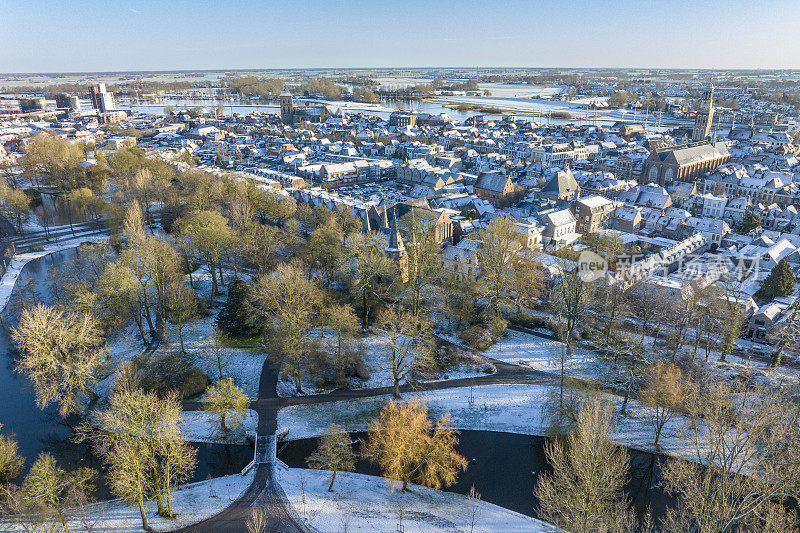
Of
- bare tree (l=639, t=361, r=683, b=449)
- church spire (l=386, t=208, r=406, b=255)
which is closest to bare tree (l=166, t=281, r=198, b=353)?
church spire (l=386, t=208, r=406, b=255)

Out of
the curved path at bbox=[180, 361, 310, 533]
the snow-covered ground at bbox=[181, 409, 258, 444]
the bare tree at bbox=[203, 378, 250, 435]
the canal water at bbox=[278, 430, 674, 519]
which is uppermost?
the bare tree at bbox=[203, 378, 250, 435]

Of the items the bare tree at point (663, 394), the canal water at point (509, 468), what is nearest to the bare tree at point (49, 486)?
the canal water at point (509, 468)

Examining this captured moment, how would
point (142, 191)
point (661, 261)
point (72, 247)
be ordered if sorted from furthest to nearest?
point (142, 191)
point (72, 247)
point (661, 261)

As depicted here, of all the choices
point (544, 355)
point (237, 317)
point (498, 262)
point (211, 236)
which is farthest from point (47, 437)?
point (498, 262)

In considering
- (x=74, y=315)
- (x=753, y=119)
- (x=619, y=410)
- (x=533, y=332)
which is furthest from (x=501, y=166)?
(x=753, y=119)

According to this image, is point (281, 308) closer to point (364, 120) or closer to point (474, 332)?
point (474, 332)

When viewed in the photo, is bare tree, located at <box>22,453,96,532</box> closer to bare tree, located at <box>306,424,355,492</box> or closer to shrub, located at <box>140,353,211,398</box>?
shrub, located at <box>140,353,211,398</box>
